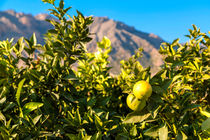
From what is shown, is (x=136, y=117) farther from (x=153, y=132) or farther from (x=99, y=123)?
(x=99, y=123)

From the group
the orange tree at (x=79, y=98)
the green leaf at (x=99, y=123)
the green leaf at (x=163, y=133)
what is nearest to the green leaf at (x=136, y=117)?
the orange tree at (x=79, y=98)

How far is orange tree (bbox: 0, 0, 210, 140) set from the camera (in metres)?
1.14

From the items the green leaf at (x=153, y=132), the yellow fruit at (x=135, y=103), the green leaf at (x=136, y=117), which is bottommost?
the green leaf at (x=153, y=132)

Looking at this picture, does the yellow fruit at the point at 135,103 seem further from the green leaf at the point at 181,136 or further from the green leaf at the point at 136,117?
the green leaf at the point at 181,136

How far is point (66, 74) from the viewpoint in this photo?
4.98 ft

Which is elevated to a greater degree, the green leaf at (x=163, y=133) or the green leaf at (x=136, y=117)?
the green leaf at (x=136, y=117)

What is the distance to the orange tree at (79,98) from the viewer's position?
1136 millimetres

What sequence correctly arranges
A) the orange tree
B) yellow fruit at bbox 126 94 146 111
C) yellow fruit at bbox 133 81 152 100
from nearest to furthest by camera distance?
yellow fruit at bbox 133 81 152 100, yellow fruit at bbox 126 94 146 111, the orange tree

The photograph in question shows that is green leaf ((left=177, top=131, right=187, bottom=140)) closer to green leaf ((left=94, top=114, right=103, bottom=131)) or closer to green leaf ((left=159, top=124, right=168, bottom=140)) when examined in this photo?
green leaf ((left=159, top=124, right=168, bottom=140))

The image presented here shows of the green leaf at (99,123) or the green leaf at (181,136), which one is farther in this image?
the green leaf at (99,123)

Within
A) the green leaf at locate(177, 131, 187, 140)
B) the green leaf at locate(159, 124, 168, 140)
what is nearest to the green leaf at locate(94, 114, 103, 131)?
the green leaf at locate(159, 124, 168, 140)

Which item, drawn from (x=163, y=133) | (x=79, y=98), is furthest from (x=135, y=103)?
(x=79, y=98)

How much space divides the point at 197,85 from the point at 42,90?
169 centimetres

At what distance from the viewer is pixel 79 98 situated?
1709mm
